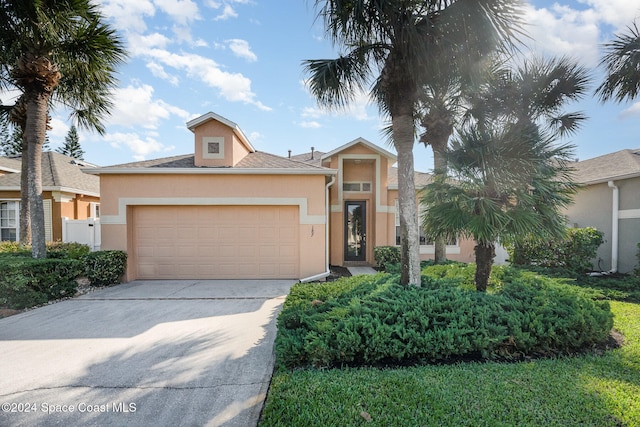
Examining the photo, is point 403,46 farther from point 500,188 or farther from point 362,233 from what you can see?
point 362,233

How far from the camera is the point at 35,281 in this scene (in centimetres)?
634

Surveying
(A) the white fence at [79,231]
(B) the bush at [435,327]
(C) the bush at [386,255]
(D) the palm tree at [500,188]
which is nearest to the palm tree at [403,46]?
(D) the palm tree at [500,188]

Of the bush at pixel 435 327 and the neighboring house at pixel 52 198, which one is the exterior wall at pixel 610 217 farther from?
the neighboring house at pixel 52 198

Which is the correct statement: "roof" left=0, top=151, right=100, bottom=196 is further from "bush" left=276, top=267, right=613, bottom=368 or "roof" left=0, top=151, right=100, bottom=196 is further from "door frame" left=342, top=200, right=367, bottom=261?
"bush" left=276, top=267, right=613, bottom=368

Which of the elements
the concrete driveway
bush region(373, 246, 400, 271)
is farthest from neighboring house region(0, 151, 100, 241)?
bush region(373, 246, 400, 271)

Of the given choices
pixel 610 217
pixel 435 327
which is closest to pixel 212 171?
pixel 435 327

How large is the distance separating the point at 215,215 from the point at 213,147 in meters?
2.23

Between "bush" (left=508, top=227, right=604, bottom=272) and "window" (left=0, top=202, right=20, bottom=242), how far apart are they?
2083 cm

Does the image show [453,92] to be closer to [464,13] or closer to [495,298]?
[464,13]

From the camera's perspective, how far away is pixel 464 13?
14.1 ft

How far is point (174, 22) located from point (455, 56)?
306 inches

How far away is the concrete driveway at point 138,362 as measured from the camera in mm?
2867

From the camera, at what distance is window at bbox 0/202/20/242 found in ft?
42.6

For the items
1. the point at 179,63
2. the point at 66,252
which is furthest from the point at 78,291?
the point at 179,63
